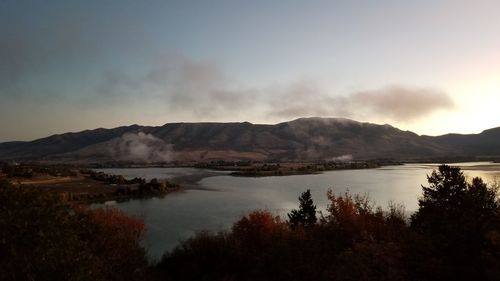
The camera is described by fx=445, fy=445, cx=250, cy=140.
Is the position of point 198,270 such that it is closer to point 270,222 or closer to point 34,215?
point 270,222

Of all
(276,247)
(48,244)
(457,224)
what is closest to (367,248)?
(276,247)

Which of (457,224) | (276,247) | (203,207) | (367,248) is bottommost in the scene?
(203,207)

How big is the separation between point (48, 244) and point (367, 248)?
15919mm

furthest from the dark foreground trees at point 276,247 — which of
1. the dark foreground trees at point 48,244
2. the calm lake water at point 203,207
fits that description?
the calm lake water at point 203,207

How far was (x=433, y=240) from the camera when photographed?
2745 centimetres

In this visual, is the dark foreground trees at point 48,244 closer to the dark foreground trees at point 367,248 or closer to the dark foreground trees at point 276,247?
the dark foreground trees at point 276,247

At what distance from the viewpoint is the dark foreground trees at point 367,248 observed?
77.6 ft

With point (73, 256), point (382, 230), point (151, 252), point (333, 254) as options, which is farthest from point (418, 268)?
point (151, 252)

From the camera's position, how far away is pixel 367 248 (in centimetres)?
2419

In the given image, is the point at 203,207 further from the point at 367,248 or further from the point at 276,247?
the point at 367,248

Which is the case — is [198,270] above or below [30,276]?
below

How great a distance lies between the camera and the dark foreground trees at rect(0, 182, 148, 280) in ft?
57.3

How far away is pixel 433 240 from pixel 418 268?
3.44 metres

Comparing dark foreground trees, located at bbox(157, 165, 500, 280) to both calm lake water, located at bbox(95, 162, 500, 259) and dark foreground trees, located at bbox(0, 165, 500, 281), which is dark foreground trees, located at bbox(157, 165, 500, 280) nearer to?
dark foreground trees, located at bbox(0, 165, 500, 281)
